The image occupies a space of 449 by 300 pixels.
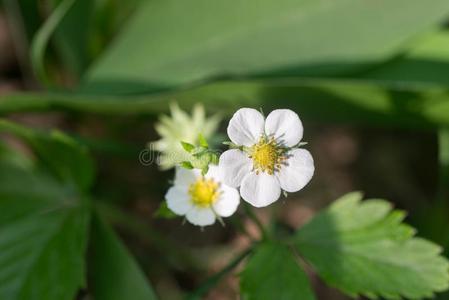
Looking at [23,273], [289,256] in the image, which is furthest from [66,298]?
[289,256]

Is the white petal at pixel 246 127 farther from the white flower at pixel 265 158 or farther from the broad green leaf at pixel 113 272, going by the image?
the broad green leaf at pixel 113 272

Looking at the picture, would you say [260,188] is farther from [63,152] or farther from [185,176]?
[63,152]

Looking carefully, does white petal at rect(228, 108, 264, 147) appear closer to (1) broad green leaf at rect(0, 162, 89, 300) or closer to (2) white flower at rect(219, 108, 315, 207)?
(2) white flower at rect(219, 108, 315, 207)

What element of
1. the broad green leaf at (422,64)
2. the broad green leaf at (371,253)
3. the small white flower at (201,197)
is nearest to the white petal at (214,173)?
the small white flower at (201,197)

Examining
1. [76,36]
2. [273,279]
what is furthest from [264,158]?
[76,36]

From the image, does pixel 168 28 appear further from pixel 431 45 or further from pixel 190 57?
pixel 431 45

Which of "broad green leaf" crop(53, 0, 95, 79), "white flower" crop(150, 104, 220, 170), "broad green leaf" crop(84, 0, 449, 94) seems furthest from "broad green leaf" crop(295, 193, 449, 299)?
"broad green leaf" crop(53, 0, 95, 79)
